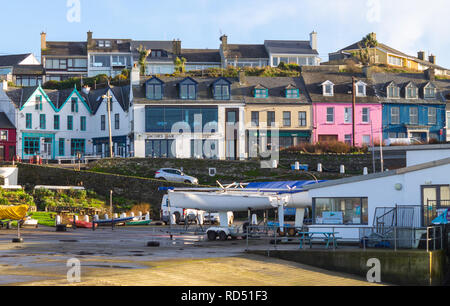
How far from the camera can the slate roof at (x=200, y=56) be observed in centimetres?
10175

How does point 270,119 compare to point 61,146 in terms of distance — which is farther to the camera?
point 61,146

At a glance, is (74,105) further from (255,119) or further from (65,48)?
(65,48)

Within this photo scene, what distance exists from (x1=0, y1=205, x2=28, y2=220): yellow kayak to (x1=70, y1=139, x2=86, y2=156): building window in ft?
105

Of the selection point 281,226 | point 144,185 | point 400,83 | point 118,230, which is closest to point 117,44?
point 400,83

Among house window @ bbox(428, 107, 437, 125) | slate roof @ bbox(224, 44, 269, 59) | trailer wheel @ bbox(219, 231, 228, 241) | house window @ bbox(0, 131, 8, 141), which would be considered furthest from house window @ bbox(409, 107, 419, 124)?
house window @ bbox(0, 131, 8, 141)

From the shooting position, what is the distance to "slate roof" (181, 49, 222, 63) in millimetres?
101750

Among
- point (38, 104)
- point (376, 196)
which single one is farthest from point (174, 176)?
point (376, 196)

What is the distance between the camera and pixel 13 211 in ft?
129

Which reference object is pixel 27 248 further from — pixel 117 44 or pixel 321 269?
pixel 117 44

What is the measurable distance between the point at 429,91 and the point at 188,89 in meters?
25.8

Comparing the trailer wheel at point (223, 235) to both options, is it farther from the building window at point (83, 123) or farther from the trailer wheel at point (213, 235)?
the building window at point (83, 123)

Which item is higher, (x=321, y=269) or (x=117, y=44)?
(x=117, y=44)

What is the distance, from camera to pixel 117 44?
10600 centimetres
